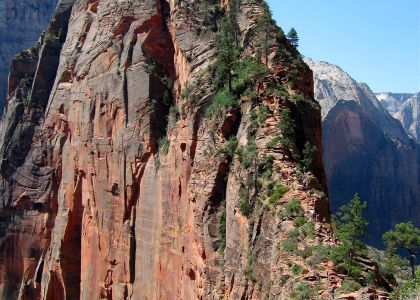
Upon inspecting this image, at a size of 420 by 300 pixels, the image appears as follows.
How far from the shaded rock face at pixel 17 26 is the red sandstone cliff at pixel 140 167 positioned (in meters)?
59.8

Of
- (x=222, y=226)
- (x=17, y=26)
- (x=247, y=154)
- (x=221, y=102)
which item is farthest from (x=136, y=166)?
(x=17, y=26)

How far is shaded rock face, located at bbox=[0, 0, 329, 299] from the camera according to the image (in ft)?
127

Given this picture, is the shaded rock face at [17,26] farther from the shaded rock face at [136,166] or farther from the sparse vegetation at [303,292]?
the sparse vegetation at [303,292]

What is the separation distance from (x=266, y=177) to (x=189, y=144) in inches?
439

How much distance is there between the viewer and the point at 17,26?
137m

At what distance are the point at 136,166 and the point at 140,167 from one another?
55cm

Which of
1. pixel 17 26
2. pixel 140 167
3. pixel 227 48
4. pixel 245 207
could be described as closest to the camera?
pixel 245 207

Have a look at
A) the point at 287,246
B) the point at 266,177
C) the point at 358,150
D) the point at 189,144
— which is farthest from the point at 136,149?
the point at 358,150

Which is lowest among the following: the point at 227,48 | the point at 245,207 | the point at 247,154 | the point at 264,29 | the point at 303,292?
the point at 303,292

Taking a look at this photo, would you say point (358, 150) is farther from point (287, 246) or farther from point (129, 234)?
point (287, 246)

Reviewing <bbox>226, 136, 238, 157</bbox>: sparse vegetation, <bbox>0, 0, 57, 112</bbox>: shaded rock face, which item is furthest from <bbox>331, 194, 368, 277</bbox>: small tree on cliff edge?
<bbox>0, 0, 57, 112</bbox>: shaded rock face

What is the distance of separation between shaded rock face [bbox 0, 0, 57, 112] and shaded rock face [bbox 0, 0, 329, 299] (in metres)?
59.4

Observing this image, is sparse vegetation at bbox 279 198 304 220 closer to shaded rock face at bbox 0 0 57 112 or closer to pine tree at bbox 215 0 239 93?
pine tree at bbox 215 0 239 93

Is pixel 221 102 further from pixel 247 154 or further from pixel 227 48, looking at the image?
pixel 247 154
